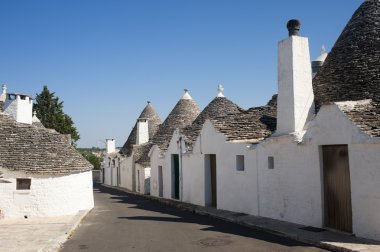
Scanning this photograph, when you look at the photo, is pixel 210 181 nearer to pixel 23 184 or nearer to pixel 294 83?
pixel 294 83

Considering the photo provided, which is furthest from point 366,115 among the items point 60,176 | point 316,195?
point 60,176

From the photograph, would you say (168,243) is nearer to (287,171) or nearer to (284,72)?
(287,171)

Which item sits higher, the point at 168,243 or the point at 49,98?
the point at 49,98

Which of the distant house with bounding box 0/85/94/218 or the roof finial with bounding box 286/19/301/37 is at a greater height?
the roof finial with bounding box 286/19/301/37

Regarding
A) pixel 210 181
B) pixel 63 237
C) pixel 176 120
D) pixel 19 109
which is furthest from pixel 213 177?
pixel 176 120

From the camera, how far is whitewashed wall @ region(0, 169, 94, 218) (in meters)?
15.4

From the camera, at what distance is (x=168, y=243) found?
383 inches

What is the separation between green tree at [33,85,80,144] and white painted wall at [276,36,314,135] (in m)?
31.8

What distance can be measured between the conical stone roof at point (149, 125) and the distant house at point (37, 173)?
55.3 ft

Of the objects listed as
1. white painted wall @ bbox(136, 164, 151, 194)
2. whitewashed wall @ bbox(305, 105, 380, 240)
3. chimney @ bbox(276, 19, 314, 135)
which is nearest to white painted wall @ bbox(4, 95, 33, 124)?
white painted wall @ bbox(136, 164, 151, 194)

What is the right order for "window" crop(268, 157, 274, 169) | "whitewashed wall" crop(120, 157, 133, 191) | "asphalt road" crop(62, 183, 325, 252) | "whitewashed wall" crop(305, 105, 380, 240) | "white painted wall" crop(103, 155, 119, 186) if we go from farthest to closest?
"white painted wall" crop(103, 155, 119, 186), "whitewashed wall" crop(120, 157, 133, 191), "window" crop(268, 157, 274, 169), "asphalt road" crop(62, 183, 325, 252), "whitewashed wall" crop(305, 105, 380, 240)

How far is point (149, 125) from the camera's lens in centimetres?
3591

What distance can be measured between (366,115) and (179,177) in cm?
1290

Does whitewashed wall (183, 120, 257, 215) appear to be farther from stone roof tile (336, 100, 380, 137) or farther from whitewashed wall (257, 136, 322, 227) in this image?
stone roof tile (336, 100, 380, 137)
